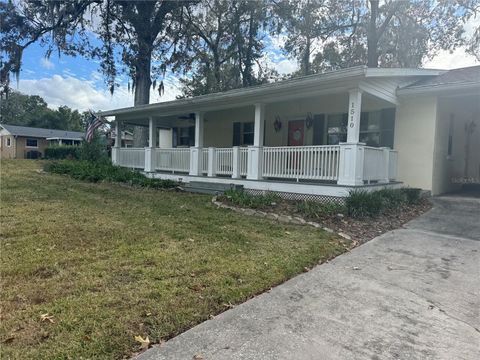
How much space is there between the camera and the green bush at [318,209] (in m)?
7.36

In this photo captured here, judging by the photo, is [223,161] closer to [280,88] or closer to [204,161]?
[204,161]

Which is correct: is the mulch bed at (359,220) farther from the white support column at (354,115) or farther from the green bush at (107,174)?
the green bush at (107,174)

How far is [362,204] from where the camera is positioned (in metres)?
7.31

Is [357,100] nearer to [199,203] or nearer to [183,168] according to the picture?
[199,203]

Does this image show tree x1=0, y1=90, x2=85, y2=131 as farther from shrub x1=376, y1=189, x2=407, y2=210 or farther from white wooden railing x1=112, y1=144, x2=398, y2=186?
shrub x1=376, y1=189, x2=407, y2=210

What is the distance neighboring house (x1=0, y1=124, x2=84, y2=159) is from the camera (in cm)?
3569

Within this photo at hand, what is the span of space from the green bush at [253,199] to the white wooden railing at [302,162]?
0.81 m

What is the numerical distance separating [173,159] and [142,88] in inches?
296

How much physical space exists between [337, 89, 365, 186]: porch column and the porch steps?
3.31m

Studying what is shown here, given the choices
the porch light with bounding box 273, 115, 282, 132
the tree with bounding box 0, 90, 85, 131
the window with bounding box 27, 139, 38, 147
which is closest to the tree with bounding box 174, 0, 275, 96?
the porch light with bounding box 273, 115, 282, 132

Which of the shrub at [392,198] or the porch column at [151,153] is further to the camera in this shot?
the porch column at [151,153]

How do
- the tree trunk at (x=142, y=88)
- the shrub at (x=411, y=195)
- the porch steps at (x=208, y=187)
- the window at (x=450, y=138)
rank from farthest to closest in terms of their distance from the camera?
the tree trunk at (x=142, y=88) < the window at (x=450, y=138) < the porch steps at (x=208, y=187) < the shrub at (x=411, y=195)

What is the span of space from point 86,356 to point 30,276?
73.0 inches

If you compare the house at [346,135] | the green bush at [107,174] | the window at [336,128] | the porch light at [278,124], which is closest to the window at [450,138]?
the house at [346,135]
